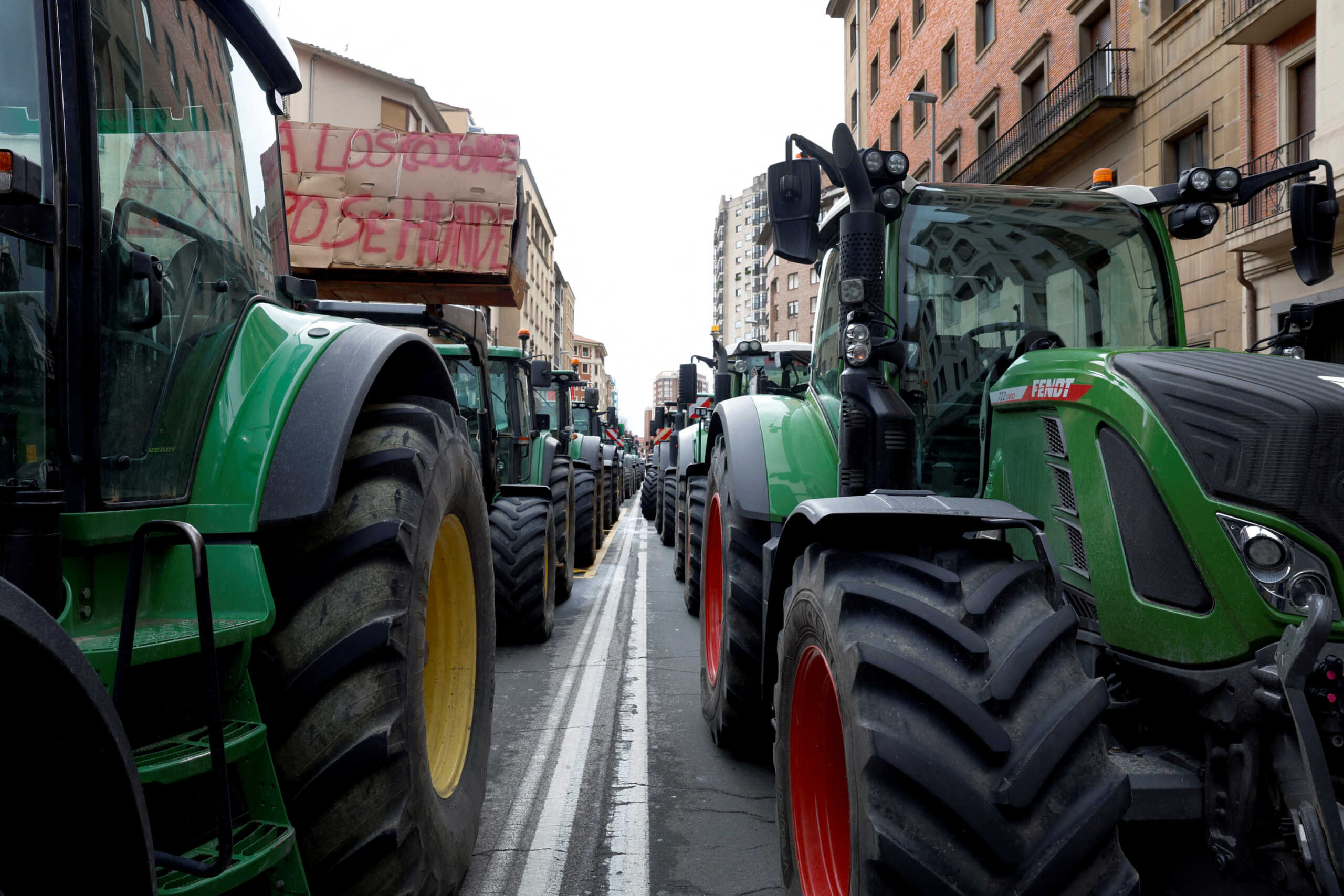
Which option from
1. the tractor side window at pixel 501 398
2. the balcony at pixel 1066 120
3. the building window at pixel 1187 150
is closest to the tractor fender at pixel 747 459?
the tractor side window at pixel 501 398

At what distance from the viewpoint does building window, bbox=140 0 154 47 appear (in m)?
2.03

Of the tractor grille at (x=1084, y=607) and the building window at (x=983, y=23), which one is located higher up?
the building window at (x=983, y=23)

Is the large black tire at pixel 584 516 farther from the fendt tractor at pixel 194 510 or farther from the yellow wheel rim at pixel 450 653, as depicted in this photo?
the fendt tractor at pixel 194 510

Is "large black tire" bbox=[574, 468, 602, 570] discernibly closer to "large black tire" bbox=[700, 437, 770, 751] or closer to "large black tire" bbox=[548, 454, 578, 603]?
"large black tire" bbox=[548, 454, 578, 603]

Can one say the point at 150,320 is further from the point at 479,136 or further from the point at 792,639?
the point at 479,136

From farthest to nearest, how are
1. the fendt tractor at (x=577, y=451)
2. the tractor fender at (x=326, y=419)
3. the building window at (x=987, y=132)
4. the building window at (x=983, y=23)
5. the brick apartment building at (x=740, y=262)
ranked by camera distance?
the brick apartment building at (x=740, y=262)
the building window at (x=983, y=23)
the building window at (x=987, y=132)
the fendt tractor at (x=577, y=451)
the tractor fender at (x=326, y=419)

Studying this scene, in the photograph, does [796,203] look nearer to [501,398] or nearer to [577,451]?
[501,398]

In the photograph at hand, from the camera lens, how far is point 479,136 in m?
4.91

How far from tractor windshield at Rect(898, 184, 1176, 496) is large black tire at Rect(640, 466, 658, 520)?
13.6 m

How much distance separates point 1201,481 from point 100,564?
223cm

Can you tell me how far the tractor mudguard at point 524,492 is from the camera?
22.0ft

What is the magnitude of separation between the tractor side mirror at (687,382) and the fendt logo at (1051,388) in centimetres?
622

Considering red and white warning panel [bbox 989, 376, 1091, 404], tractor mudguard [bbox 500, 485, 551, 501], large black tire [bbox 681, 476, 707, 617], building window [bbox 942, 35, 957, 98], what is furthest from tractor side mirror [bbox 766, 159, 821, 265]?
building window [bbox 942, 35, 957, 98]

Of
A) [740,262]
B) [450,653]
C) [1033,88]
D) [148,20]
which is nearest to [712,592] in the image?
[450,653]
